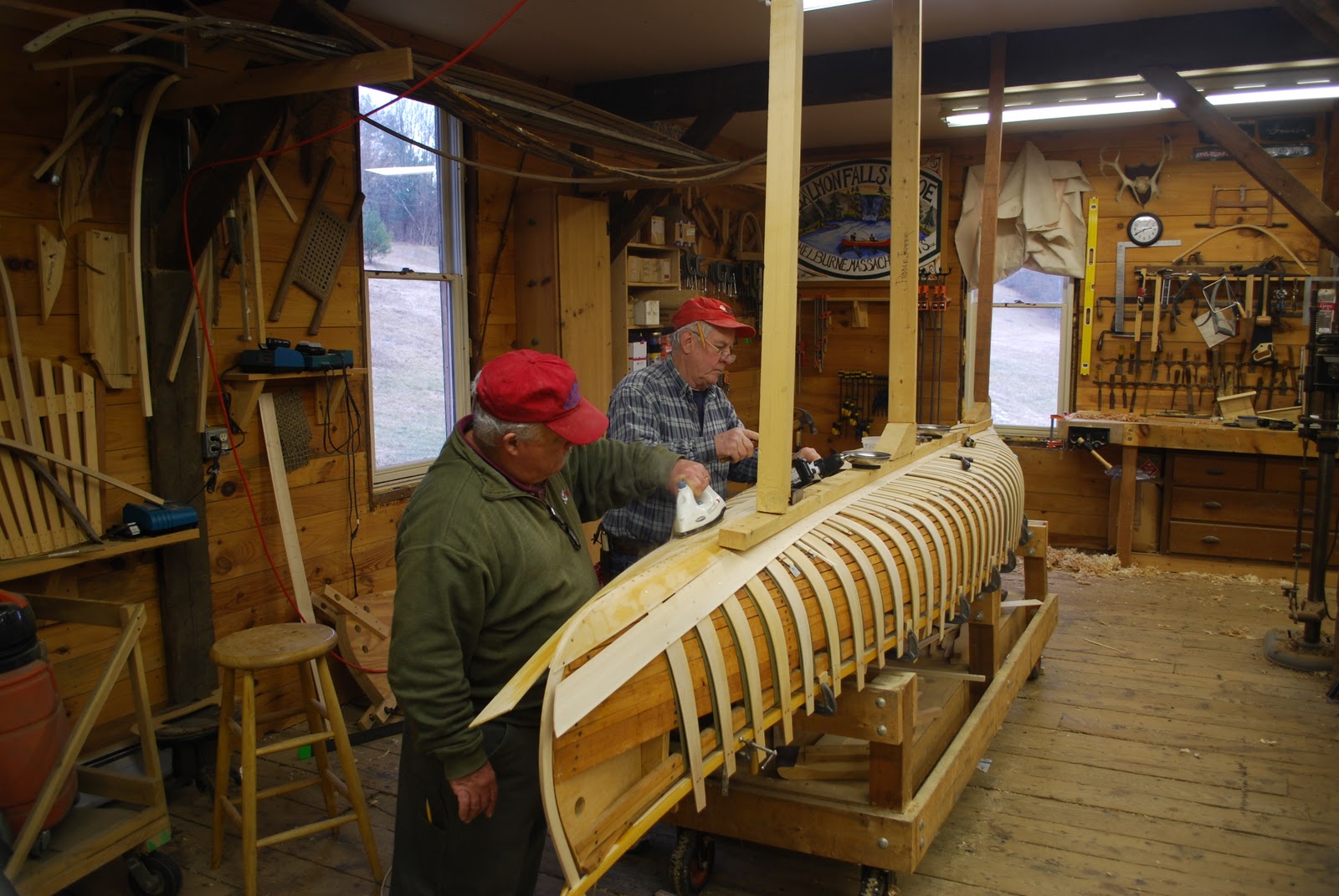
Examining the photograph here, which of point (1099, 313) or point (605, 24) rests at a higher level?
point (605, 24)

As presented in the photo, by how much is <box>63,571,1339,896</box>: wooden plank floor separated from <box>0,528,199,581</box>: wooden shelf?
940 millimetres

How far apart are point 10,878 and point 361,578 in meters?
2.16

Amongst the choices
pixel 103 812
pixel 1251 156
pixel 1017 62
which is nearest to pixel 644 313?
pixel 1017 62

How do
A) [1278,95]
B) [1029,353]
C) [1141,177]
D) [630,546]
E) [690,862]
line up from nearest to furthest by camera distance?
[690,862], [630,546], [1278,95], [1141,177], [1029,353]

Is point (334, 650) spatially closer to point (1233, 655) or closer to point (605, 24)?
point (605, 24)

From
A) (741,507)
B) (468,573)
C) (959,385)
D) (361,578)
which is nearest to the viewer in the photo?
(468,573)

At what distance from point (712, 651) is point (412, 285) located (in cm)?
327

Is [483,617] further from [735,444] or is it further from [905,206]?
[905,206]

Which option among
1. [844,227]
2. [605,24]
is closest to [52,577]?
[605,24]

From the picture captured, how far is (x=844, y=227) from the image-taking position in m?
8.12

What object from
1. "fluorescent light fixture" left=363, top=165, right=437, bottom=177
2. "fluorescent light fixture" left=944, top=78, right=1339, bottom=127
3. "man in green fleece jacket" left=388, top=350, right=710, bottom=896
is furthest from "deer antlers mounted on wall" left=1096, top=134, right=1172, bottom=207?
"man in green fleece jacket" left=388, top=350, right=710, bottom=896

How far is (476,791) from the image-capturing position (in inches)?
74.7

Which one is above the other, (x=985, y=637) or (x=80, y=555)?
(x=80, y=555)

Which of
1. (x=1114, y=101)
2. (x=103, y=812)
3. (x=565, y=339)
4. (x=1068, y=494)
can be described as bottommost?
(x=103, y=812)
